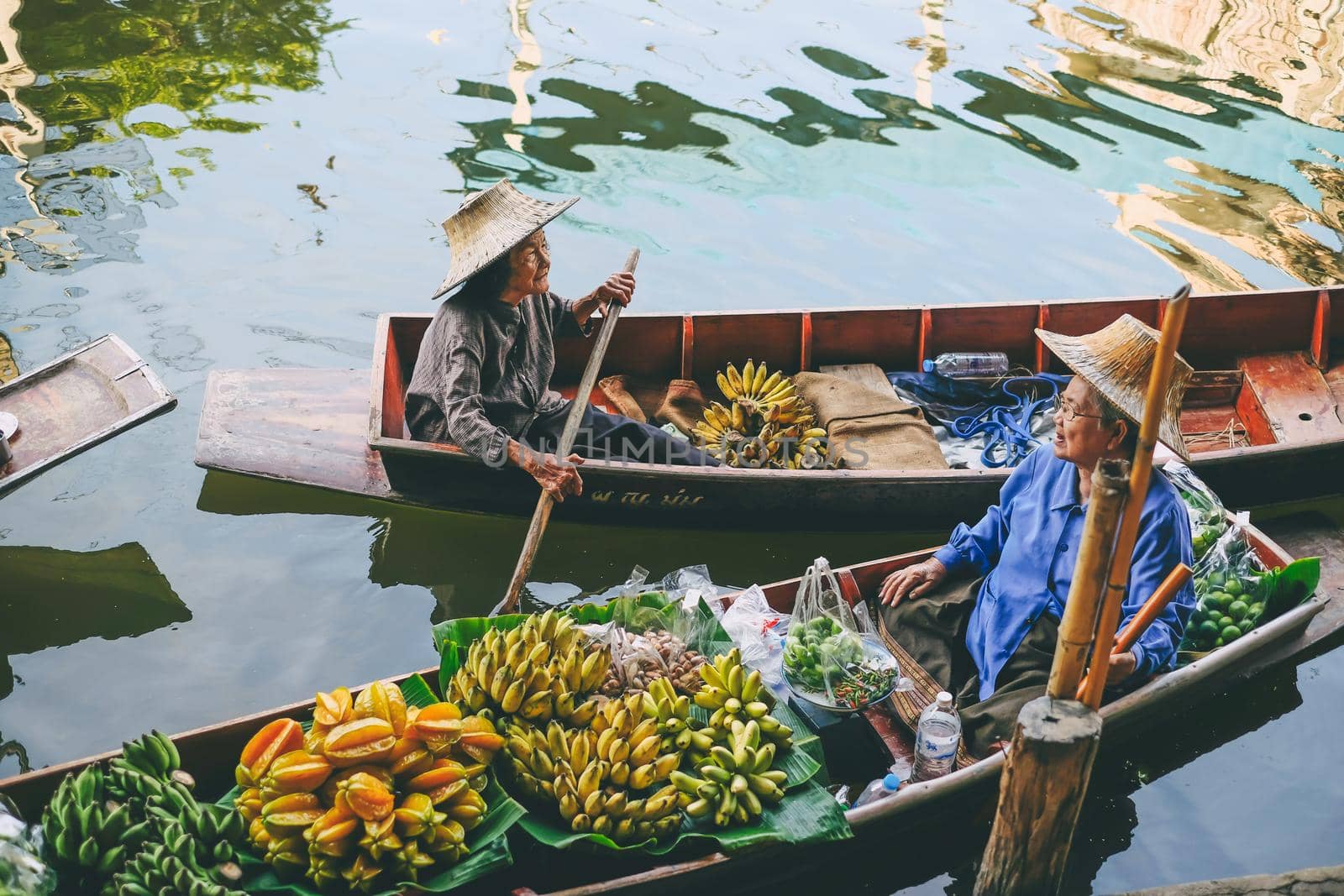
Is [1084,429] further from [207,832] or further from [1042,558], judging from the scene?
[207,832]

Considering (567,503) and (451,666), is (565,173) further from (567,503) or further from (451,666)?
(451,666)

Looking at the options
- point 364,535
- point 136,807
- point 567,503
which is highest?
point 136,807

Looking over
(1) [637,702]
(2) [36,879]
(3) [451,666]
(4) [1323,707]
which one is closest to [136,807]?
(2) [36,879]

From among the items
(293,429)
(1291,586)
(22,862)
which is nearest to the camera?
(22,862)

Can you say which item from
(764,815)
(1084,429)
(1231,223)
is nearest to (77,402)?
(764,815)

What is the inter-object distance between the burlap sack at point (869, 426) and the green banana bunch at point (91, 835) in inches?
140

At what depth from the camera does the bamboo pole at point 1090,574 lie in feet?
8.73

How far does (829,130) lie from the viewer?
32.7 feet

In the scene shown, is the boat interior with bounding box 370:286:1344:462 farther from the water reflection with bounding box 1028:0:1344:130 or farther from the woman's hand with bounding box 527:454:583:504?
the water reflection with bounding box 1028:0:1344:130

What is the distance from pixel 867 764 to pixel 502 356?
235cm

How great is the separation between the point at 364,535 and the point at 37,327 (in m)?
3.01

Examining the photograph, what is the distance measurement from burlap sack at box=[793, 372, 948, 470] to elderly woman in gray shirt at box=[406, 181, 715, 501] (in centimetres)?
99

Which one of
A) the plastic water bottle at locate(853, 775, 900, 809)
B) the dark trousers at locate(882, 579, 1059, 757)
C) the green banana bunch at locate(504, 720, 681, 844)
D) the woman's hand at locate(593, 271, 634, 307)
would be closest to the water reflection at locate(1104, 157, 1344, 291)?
the woman's hand at locate(593, 271, 634, 307)

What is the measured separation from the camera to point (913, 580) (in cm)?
426
